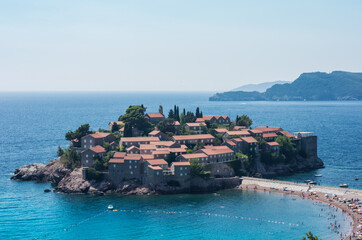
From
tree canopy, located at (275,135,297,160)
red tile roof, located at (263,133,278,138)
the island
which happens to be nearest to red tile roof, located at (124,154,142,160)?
the island

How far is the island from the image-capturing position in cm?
10306

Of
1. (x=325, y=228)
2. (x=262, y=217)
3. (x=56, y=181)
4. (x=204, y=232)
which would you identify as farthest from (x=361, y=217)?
(x=56, y=181)

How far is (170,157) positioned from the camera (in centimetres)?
10875

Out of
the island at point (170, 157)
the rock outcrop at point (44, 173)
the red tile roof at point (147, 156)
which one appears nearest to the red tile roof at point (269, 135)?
the island at point (170, 157)

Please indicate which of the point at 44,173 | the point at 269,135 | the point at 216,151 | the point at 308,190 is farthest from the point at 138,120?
the point at 308,190

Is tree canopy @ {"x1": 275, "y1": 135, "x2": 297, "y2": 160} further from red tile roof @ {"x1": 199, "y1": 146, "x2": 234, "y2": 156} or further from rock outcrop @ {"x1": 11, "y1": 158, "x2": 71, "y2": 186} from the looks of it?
rock outcrop @ {"x1": 11, "y1": 158, "x2": 71, "y2": 186}

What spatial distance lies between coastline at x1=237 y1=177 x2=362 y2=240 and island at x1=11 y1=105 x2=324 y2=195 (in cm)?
465

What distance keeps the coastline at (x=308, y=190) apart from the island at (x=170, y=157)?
15.3ft

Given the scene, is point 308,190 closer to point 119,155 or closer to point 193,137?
point 193,137

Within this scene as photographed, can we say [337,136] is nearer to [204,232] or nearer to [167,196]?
[167,196]

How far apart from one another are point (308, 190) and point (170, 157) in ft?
116

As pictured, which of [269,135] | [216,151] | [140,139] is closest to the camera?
[216,151]

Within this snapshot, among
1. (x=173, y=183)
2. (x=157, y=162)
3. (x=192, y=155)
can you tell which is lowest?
(x=173, y=183)

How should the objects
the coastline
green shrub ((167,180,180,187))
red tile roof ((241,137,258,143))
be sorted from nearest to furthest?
1. the coastline
2. green shrub ((167,180,180,187))
3. red tile roof ((241,137,258,143))
